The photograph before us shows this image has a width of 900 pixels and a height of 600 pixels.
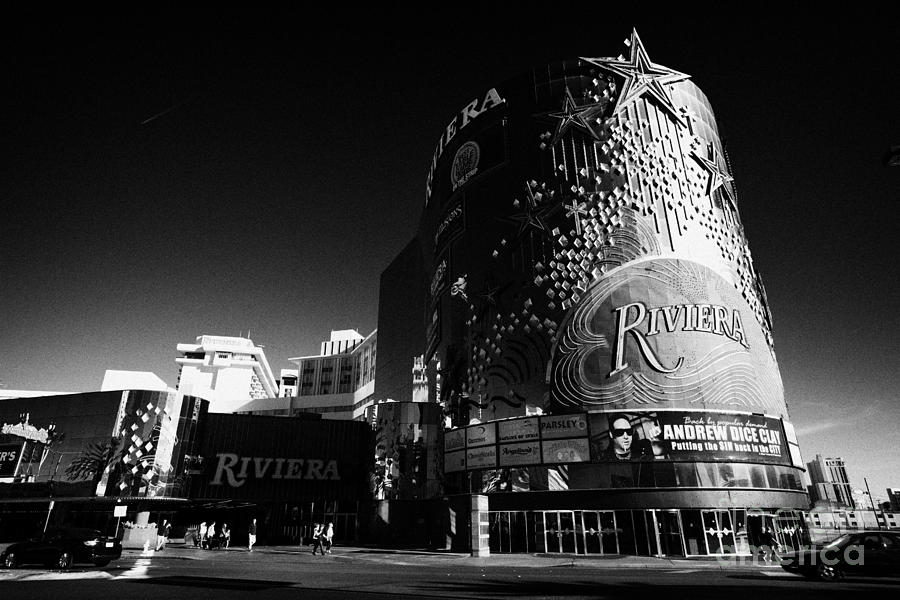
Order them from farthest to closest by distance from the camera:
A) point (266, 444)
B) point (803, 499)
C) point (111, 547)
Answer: point (266, 444), point (803, 499), point (111, 547)

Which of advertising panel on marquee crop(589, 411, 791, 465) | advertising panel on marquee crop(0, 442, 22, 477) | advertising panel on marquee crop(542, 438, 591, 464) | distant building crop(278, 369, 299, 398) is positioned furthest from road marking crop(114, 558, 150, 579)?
distant building crop(278, 369, 299, 398)

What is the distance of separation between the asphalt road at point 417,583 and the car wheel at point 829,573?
0.48 meters

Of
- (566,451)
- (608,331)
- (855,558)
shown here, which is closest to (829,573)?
(855,558)

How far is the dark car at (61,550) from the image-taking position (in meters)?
21.0

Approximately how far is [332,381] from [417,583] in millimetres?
145838

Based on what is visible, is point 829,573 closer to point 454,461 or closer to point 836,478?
point 454,461

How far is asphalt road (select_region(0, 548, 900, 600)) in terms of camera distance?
1394 centimetres

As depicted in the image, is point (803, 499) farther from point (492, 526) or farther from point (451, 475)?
point (451, 475)

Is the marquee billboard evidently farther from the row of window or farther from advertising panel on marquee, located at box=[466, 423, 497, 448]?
advertising panel on marquee, located at box=[466, 423, 497, 448]

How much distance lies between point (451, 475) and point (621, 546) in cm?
1418

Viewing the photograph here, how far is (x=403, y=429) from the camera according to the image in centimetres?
4394

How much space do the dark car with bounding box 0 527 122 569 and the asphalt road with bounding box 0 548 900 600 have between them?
759 millimetres

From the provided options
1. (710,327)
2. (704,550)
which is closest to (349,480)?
(704,550)

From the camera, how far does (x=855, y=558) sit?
18297 mm
